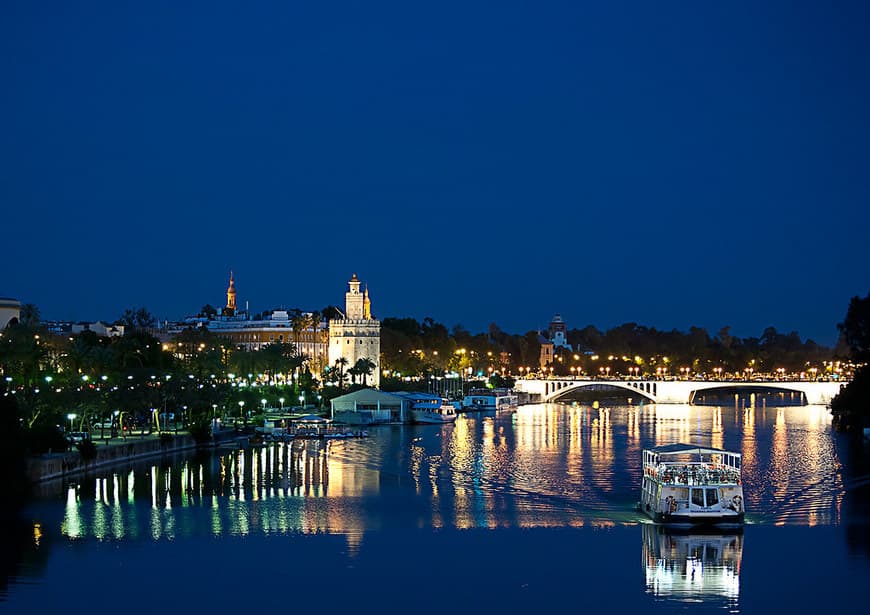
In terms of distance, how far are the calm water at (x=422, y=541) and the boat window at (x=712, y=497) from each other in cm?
118

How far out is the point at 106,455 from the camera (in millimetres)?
47531

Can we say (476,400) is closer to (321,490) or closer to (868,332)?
(868,332)

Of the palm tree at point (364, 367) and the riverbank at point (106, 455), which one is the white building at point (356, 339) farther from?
the riverbank at point (106, 455)

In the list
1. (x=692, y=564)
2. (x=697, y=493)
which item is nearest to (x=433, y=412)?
(x=697, y=493)

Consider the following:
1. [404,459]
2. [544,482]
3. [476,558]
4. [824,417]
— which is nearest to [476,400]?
[824,417]

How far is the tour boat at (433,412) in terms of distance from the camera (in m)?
85.1

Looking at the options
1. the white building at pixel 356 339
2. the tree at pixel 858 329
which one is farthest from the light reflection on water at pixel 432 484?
the white building at pixel 356 339

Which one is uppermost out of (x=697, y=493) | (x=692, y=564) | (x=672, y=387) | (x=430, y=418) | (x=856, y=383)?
(x=856, y=383)

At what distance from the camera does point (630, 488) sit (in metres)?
42.8

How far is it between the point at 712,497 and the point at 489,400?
256 ft

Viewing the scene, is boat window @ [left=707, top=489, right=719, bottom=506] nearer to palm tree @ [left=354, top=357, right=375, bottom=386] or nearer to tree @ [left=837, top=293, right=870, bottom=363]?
tree @ [left=837, top=293, right=870, bottom=363]

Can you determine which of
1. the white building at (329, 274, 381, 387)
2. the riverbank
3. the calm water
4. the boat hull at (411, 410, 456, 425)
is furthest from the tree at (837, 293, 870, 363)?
the white building at (329, 274, 381, 387)

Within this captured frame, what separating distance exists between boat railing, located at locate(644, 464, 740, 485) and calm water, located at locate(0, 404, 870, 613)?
142cm

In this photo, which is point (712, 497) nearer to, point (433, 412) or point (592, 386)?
point (433, 412)
